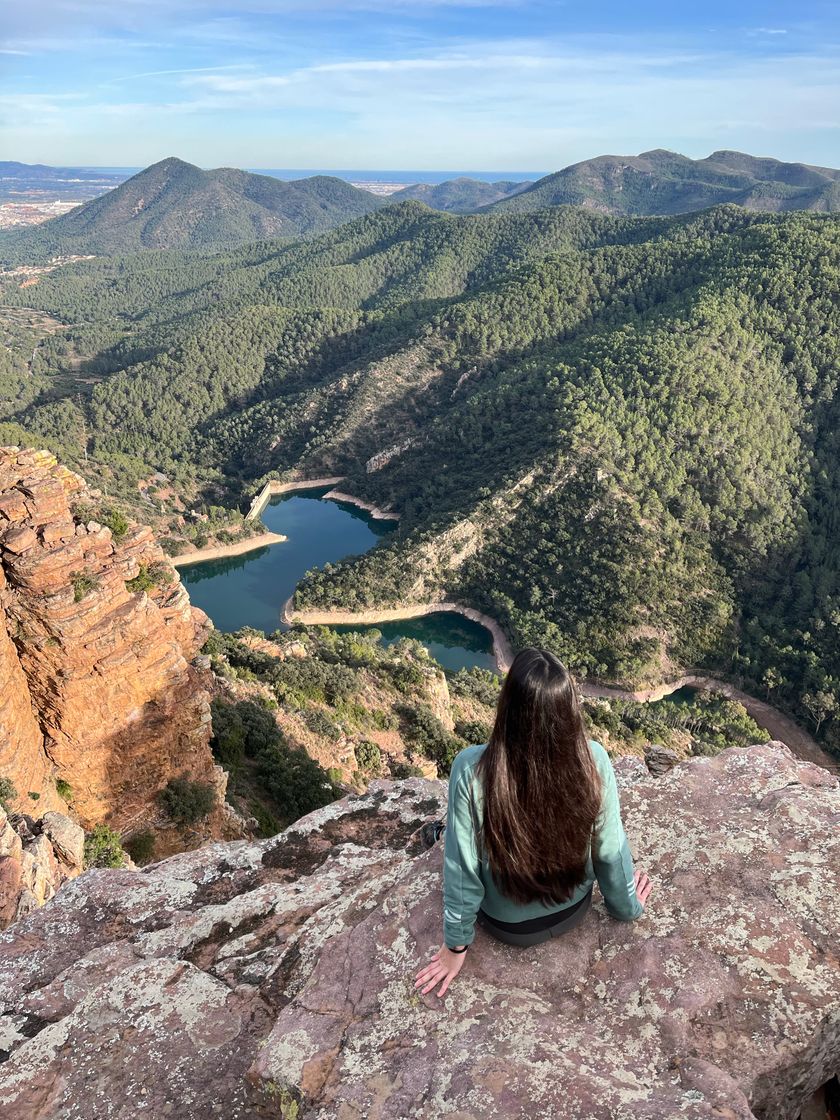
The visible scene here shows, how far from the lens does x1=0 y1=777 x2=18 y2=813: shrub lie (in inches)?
418

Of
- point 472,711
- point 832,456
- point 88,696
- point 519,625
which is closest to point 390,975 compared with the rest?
point 88,696

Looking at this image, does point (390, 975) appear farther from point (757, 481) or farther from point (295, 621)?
point (757, 481)

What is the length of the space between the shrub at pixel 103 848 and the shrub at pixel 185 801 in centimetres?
106

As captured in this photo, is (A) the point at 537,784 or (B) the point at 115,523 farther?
(B) the point at 115,523

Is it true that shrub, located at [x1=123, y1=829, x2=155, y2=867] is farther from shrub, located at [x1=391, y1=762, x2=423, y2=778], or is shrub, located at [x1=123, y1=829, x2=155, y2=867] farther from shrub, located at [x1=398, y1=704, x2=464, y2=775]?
shrub, located at [x1=398, y1=704, x2=464, y2=775]

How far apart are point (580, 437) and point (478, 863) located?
61.0 m

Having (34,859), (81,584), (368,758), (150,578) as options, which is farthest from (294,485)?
(34,859)

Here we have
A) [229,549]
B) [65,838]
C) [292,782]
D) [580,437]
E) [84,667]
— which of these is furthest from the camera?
[229,549]

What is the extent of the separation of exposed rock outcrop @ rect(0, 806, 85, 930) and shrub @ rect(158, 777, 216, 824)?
2.52 m

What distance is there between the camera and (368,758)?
23031 millimetres

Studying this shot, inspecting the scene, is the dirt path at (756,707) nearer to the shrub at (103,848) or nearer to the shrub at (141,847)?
the shrub at (141,847)

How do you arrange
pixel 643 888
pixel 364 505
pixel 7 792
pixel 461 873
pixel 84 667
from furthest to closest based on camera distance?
pixel 364 505 → pixel 84 667 → pixel 7 792 → pixel 643 888 → pixel 461 873

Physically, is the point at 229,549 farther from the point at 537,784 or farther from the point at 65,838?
the point at 537,784

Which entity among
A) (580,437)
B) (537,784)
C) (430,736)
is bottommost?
(430,736)
